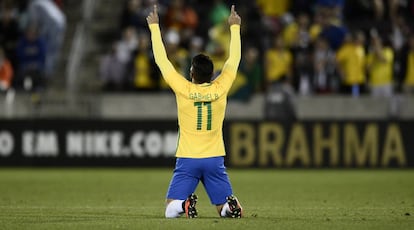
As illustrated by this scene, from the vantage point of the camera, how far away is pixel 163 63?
35.6ft

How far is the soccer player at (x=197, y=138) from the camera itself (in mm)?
10914

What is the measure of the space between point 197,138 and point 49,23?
598 inches

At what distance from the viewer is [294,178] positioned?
19.8 metres

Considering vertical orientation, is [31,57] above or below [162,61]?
below

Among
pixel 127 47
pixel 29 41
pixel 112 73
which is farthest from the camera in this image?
pixel 29 41

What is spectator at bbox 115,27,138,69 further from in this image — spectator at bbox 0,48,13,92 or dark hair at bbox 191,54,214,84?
dark hair at bbox 191,54,214,84

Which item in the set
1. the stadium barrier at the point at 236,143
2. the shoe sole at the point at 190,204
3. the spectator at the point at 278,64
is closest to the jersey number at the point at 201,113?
the shoe sole at the point at 190,204

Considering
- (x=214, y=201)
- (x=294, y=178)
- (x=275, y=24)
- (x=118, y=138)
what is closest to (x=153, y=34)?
(x=214, y=201)

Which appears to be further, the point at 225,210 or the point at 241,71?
the point at 241,71

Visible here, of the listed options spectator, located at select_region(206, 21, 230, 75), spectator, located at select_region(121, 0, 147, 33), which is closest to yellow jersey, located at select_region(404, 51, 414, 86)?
spectator, located at select_region(206, 21, 230, 75)

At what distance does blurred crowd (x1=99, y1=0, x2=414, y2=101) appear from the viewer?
902 inches

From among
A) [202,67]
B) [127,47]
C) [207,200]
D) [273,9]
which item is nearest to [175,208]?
[202,67]

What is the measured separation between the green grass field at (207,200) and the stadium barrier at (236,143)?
0.46 metres

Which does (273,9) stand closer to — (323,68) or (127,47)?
(323,68)
